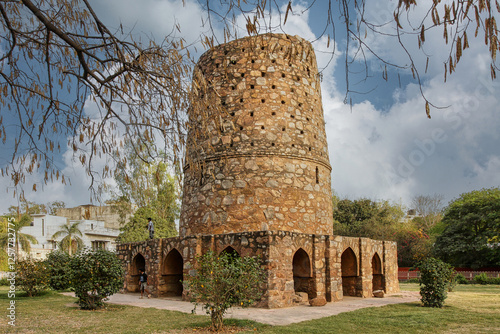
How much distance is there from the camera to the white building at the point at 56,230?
36.0m

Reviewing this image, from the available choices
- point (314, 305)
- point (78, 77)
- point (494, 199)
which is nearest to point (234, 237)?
point (314, 305)

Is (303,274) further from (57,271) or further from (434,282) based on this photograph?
(57,271)

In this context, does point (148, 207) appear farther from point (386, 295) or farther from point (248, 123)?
point (386, 295)

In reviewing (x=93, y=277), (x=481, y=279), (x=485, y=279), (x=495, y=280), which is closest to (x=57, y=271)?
(x=93, y=277)

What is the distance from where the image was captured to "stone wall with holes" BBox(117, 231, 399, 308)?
34.7 ft

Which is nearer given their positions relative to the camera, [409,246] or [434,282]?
[434,282]

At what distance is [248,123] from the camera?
43.4 ft

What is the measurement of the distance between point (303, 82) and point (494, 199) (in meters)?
19.4

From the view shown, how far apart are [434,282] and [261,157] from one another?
18.8 feet

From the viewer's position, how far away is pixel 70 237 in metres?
36.2

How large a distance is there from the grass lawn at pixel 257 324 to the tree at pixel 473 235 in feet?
55.3

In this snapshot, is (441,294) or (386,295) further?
(386,295)

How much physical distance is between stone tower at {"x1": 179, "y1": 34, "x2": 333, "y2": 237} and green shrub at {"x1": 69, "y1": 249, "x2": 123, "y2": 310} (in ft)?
10.4

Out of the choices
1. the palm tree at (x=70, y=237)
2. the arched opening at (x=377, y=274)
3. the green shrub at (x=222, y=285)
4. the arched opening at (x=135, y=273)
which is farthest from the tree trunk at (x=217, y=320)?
the palm tree at (x=70, y=237)
